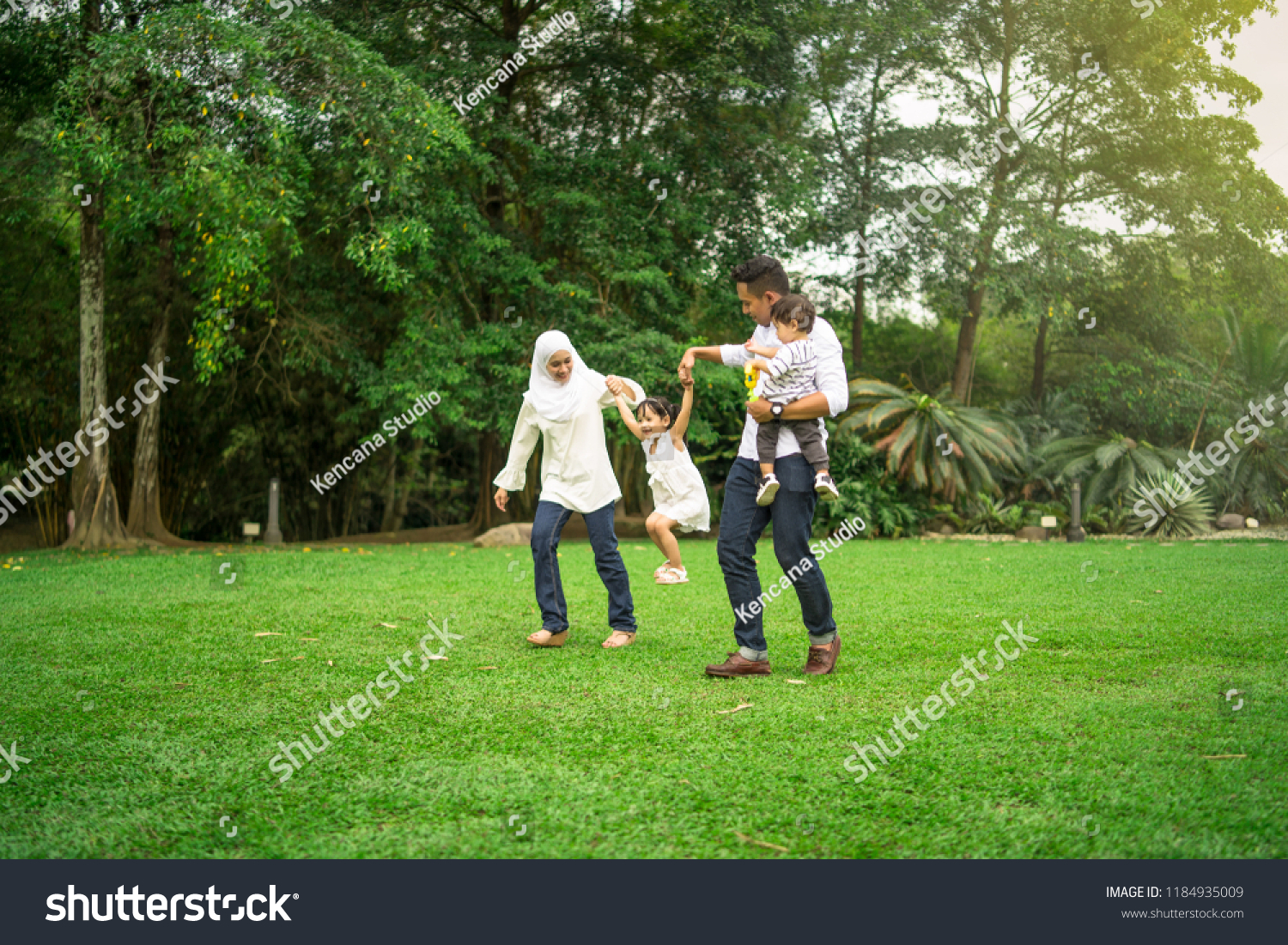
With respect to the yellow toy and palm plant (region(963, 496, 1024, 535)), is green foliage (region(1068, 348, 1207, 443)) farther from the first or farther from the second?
the yellow toy

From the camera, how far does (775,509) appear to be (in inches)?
177

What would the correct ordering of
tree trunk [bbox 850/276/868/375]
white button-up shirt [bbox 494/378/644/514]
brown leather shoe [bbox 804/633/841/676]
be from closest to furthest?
brown leather shoe [bbox 804/633/841/676], white button-up shirt [bbox 494/378/644/514], tree trunk [bbox 850/276/868/375]

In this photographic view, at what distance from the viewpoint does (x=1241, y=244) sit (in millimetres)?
17391

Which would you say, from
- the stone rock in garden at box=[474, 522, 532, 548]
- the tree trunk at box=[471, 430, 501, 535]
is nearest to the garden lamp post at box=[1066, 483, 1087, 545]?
the stone rock in garden at box=[474, 522, 532, 548]

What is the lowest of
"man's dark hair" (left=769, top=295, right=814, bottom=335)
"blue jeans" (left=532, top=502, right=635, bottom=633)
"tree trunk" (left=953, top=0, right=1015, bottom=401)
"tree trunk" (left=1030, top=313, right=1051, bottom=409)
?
"blue jeans" (left=532, top=502, right=635, bottom=633)

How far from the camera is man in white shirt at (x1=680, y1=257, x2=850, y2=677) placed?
4387 mm

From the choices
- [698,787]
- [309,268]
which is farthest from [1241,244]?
[698,787]

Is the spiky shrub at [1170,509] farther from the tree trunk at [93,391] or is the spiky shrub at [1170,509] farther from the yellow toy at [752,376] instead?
the tree trunk at [93,391]

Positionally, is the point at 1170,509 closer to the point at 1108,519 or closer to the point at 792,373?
the point at 1108,519

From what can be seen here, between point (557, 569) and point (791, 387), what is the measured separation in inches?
75.2

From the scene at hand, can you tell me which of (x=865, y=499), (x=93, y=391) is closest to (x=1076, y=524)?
(x=865, y=499)

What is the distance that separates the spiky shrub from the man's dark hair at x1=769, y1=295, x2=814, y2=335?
12.4 metres
